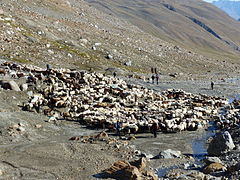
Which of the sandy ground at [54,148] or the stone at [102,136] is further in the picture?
the stone at [102,136]

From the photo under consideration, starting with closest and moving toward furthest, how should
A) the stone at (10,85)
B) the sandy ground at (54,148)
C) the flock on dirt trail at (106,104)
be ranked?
1. the sandy ground at (54,148)
2. the flock on dirt trail at (106,104)
3. the stone at (10,85)

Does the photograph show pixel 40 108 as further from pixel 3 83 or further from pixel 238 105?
pixel 238 105

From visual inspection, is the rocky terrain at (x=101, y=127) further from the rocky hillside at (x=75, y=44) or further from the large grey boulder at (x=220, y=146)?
the rocky hillside at (x=75, y=44)

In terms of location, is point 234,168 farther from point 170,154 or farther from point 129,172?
point 129,172

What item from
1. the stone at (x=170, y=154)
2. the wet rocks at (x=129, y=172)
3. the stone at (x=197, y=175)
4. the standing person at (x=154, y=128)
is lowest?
the stone at (x=197, y=175)

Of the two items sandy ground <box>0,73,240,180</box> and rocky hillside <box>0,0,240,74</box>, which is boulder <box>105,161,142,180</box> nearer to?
sandy ground <box>0,73,240,180</box>

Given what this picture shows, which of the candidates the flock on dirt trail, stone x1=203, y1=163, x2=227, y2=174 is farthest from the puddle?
stone x1=203, y1=163, x2=227, y2=174

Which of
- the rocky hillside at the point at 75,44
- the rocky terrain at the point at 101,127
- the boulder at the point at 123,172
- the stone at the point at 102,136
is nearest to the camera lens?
the boulder at the point at 123,172

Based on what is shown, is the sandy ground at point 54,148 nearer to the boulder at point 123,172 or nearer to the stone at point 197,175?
the boulder at point 123,172

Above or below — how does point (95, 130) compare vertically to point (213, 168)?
above

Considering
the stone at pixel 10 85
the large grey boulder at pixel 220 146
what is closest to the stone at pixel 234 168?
the large grey boulder at pixel 220 146

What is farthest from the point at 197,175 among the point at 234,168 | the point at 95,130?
the point at 95,130

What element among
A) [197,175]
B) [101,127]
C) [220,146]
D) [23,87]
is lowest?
[197,175]

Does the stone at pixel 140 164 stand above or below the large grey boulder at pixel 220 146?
below
